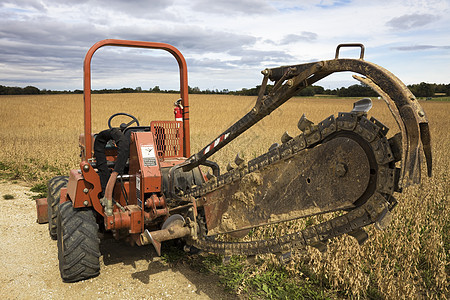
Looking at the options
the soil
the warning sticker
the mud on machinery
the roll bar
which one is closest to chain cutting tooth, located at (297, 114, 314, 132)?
the mud on machinery

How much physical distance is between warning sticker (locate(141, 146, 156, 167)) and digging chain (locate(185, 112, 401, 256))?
118 cm

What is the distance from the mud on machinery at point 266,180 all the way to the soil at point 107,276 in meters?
0.24

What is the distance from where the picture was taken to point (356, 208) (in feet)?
6.88

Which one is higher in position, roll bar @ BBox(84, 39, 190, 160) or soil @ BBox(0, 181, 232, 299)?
roll bar @ BBox(84, 39, 190, 160)

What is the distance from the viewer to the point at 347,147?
6.90 feet

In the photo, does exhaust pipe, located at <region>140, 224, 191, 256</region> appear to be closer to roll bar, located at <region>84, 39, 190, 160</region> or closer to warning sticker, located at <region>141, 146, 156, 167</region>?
warning sticker, located at <region>141, 146, 156, 167</region>

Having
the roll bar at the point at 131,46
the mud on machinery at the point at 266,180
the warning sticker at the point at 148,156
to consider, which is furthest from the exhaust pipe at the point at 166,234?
the roll bar at the point at 131,46

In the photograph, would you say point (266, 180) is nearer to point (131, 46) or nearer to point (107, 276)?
point (107, 276)

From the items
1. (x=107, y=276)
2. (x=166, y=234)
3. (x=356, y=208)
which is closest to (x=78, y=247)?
(x=107, y=276)

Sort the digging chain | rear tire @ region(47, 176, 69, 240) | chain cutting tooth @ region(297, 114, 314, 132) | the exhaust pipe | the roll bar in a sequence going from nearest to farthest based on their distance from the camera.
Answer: the digging chain → chain cutting tooth @ region(297, 114, 314, 132) → the exhaust pipe → the roll bar → rear tire @ region(47, 176, 69, 240)

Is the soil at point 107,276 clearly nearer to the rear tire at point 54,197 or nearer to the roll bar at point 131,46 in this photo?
the rear tire at point 54,197

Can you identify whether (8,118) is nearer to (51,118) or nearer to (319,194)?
(51,118)

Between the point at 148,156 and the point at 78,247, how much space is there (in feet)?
4.06

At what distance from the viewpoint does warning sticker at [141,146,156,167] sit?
3.77m
